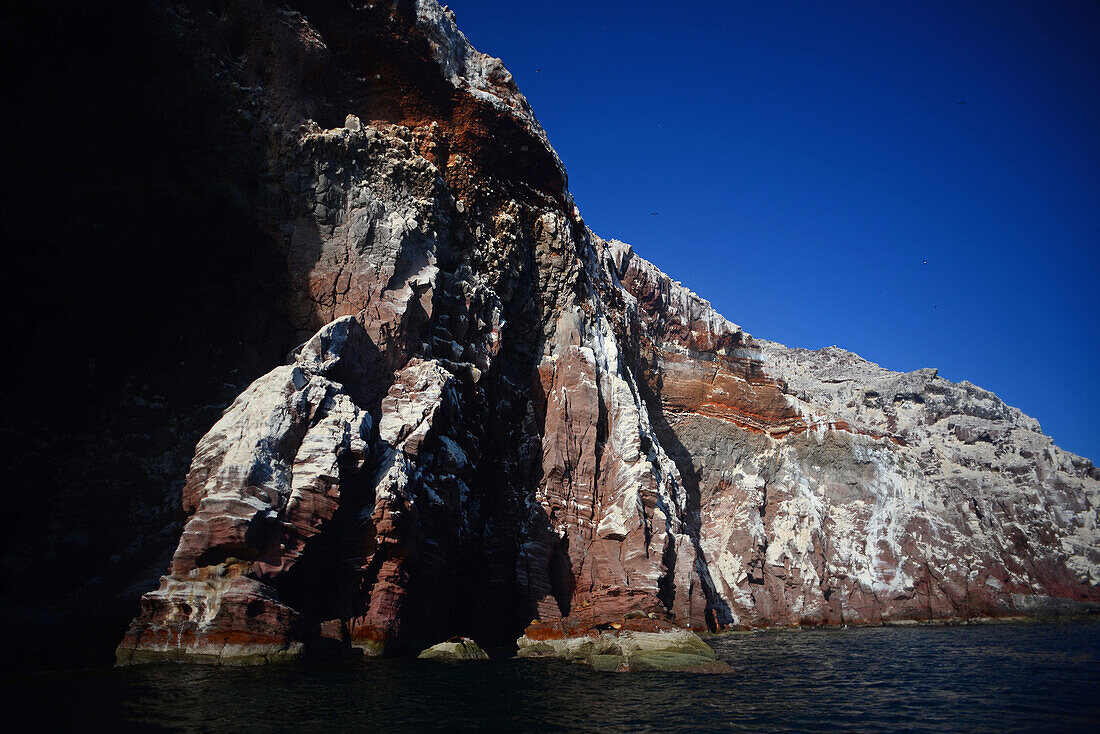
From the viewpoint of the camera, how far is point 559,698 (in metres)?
15.7

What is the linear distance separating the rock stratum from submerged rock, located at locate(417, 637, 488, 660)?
129 cm

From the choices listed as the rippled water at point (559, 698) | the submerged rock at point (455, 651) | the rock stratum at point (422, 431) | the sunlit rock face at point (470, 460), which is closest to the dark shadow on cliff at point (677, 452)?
the sunlit rock face at point (470, 460)

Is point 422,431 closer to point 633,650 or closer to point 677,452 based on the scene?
point 633,650

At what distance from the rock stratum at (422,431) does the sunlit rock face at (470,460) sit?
0.13 m

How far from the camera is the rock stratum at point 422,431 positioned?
20.5 m

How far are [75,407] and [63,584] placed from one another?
6.29 meters

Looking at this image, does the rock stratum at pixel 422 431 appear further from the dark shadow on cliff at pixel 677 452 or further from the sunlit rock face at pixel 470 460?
the dark shadow on cliff at pixel 677 452

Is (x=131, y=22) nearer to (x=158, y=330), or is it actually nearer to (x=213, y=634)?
(x=158, y=330)

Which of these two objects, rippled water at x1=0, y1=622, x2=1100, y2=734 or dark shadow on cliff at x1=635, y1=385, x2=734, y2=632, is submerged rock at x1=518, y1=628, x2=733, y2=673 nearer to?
rippled water at x1=0, y1=622, x2=1100, y2=734

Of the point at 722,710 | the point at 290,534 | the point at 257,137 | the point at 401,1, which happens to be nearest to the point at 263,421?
the point at 290,534

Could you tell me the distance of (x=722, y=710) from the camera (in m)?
14.2

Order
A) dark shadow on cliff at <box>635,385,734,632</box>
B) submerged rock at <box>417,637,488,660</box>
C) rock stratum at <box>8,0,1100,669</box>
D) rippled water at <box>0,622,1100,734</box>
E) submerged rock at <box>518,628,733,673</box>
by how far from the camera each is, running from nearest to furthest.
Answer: rippled water at <box>0,622,1100,734</box>
rock stratum at <box>8,0,1100,669</box>
submerged rock at <box>518,628,733,673</box>
submerged rock at <box>417,637,488,660</box>
dark shadow on cliff at <box>635,385,734,632</box>

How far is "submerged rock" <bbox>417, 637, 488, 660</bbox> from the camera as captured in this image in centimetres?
2162

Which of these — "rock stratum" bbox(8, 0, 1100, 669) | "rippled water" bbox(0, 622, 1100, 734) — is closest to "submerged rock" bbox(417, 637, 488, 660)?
"rippled water" bbox(0, 622, 1100, 734)
